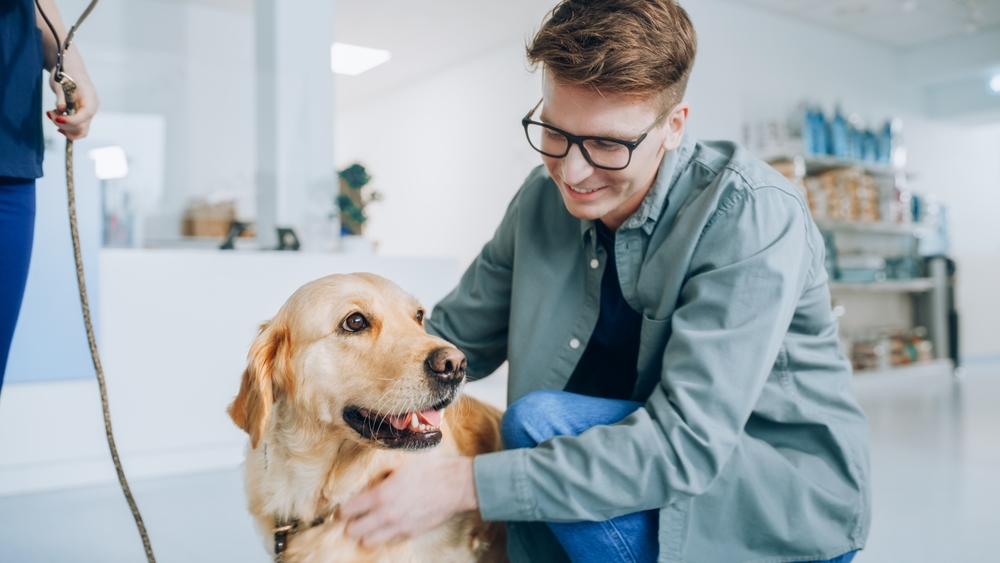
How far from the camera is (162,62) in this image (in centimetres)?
423

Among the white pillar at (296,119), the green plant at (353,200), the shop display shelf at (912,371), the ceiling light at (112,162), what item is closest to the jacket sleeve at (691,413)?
the green plant at (353,200)

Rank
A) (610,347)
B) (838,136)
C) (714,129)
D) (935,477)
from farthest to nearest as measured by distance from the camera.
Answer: (838,136) → (714,129) → (935,477) → (610,347)

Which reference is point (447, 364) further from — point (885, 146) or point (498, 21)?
point (885, 146)

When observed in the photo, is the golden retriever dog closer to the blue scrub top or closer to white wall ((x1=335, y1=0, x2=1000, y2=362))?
the blue scrub top

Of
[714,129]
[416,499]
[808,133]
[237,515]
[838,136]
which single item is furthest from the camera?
[838,136]

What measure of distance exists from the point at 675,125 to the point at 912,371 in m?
5.30

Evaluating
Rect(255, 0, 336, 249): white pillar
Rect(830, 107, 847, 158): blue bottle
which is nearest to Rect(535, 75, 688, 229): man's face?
Rect(255, 0, 336, 249): white pillar

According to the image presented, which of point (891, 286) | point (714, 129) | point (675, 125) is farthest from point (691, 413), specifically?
point (891, 286)

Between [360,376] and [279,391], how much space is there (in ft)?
0.48

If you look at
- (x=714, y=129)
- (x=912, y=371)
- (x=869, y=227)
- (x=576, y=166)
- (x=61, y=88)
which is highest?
(x=714, y=129)

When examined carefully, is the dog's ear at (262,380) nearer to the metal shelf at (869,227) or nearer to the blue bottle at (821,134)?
the metal shelf at (869,227)

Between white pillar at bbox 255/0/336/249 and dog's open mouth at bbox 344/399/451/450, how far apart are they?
272cm

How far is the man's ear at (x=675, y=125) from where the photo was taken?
1.08 metres

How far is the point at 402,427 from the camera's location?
3.26 feet
